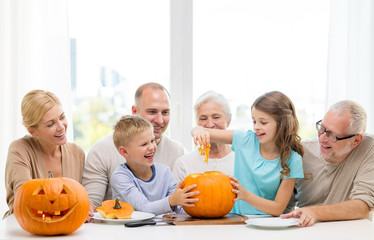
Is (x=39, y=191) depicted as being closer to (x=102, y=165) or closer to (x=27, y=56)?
(x=102, y=165)

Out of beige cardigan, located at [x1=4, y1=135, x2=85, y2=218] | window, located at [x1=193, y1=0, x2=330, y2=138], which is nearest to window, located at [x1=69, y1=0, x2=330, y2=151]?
window, located at [x1=193, y1=0, x2=330, y2=138]

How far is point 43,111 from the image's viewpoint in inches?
107

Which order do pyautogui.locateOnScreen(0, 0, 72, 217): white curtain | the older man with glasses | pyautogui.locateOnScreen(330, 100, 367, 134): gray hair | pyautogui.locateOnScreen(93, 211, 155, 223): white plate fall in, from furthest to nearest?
1. pyautogui.locateOnScreen(0, 0, 72, 217): white curtain
2. pyautogui.locateOnScreen(330, 100, 367, 134): gray hair
3. the older man with glasses
4. pyautogui.locateOnScreen(93, 211, 155, 223): white plate

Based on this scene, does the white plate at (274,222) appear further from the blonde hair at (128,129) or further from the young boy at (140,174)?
the blonde hair at (128,129)

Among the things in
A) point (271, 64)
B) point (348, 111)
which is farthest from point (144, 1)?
point (348, 111)

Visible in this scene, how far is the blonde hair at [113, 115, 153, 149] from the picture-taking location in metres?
2.61

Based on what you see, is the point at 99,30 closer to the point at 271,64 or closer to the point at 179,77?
the point at 179,77

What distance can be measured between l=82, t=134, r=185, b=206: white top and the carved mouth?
76 centimetres

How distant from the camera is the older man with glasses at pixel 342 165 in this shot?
248 cm

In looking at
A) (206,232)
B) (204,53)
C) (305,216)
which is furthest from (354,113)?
(204,53)

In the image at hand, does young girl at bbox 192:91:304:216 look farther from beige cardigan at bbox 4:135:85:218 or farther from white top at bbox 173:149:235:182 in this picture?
beige cardigan at bbox 4:135:85:218

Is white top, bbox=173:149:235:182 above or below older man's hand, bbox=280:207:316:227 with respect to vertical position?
above

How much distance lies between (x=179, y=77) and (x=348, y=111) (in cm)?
178

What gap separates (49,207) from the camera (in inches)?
79.9
